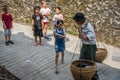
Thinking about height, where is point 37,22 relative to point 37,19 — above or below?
below

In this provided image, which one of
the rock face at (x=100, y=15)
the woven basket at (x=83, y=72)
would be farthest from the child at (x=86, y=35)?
the rock face at (x=100, y=15)

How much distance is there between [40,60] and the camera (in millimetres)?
10305

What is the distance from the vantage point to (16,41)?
12.6 m

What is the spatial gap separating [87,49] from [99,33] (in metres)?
4.88

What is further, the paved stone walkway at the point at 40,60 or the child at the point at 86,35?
the paved stone walkway at the point at 40,60

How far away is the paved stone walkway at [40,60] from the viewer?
898cm

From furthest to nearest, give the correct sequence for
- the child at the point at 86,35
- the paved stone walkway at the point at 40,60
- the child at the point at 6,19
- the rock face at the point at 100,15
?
the rock face at the point at 100,15, the child at the point at 6,19, the paved stone walkway at the point at 40,60, the child at the point at 86,35

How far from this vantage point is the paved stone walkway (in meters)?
8.98

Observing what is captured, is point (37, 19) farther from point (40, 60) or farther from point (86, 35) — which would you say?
point (86, 35)

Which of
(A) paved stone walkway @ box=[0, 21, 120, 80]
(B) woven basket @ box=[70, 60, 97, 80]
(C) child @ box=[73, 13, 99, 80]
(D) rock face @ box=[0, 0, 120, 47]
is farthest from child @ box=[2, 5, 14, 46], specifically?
(B) woven basket @ box=[70, 60, 97, 80]

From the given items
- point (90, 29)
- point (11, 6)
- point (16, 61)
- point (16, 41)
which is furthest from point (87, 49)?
point (11, 6)

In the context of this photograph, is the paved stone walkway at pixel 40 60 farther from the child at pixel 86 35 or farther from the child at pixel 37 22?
the child at pixel 86 35

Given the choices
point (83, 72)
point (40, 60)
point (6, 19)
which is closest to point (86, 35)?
point (83, 72)

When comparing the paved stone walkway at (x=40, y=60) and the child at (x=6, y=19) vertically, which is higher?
the child at (x=6, y=19)
